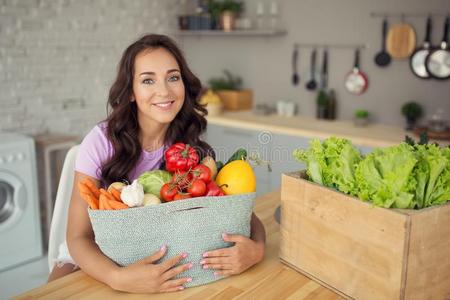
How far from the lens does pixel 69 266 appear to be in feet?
5.14

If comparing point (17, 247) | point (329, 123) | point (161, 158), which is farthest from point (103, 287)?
point (329, 123)

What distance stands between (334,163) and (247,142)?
2466mm

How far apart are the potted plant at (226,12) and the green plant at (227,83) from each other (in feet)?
1.46

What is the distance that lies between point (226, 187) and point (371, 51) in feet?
8.62

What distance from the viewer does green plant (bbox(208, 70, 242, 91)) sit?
4.18 m

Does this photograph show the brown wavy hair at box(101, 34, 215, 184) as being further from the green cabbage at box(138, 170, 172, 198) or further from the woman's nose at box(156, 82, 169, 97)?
the green cabbage at box(138, 170, 172, 198)

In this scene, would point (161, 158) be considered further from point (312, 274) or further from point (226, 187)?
point (312, 274)

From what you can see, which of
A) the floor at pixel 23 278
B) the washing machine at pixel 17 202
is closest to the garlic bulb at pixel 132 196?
the floor at pixel 23 278

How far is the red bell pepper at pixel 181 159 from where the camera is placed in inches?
47.5

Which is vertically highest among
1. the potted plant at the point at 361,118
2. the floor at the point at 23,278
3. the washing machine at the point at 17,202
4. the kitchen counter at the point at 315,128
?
the potted plant at the point at 361,118

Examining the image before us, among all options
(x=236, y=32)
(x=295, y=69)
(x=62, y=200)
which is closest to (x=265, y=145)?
(x=295, y=69)

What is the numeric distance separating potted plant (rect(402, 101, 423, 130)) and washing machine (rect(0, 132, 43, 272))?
8.55 feet

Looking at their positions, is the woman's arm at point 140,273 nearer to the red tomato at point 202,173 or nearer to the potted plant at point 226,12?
the red tomato at point 202,173

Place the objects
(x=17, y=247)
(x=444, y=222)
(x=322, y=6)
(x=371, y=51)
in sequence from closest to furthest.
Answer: (x=444, y=222), (x=17, y=247), (x=371, y=51), (x=322, y=6)
